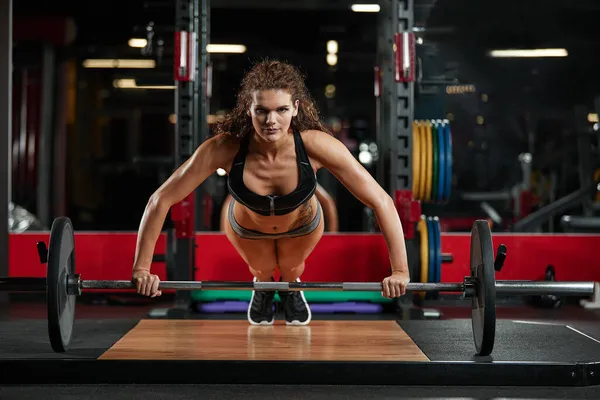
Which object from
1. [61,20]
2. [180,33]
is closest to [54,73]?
[61,20]

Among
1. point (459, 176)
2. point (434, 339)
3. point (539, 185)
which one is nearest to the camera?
point (434, 339)

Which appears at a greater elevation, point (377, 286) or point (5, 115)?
point (5, 115)

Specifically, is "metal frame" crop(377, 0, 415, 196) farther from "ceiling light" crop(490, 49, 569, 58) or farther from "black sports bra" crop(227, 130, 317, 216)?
"ceiling light" crop(490, 49, 569, 58)

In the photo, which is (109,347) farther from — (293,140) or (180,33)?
(180,33)

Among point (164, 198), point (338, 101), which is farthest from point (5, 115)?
point (338, 101)

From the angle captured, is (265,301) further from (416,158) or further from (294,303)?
(416,158)

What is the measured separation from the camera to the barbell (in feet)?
10.5

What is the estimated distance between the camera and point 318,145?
3465 mm

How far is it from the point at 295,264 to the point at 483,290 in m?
1.15

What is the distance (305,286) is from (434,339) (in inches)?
32.5

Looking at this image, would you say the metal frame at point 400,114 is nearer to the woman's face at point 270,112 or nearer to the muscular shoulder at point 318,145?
the muscular shoulder at point 318,145

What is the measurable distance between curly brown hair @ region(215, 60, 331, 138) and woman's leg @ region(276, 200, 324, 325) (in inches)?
22.6

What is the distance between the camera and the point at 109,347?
3506 millimetres

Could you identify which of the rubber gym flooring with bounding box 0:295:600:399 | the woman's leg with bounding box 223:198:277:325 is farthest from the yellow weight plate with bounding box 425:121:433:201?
the woman's leg with bounding box 223:198:277:325
